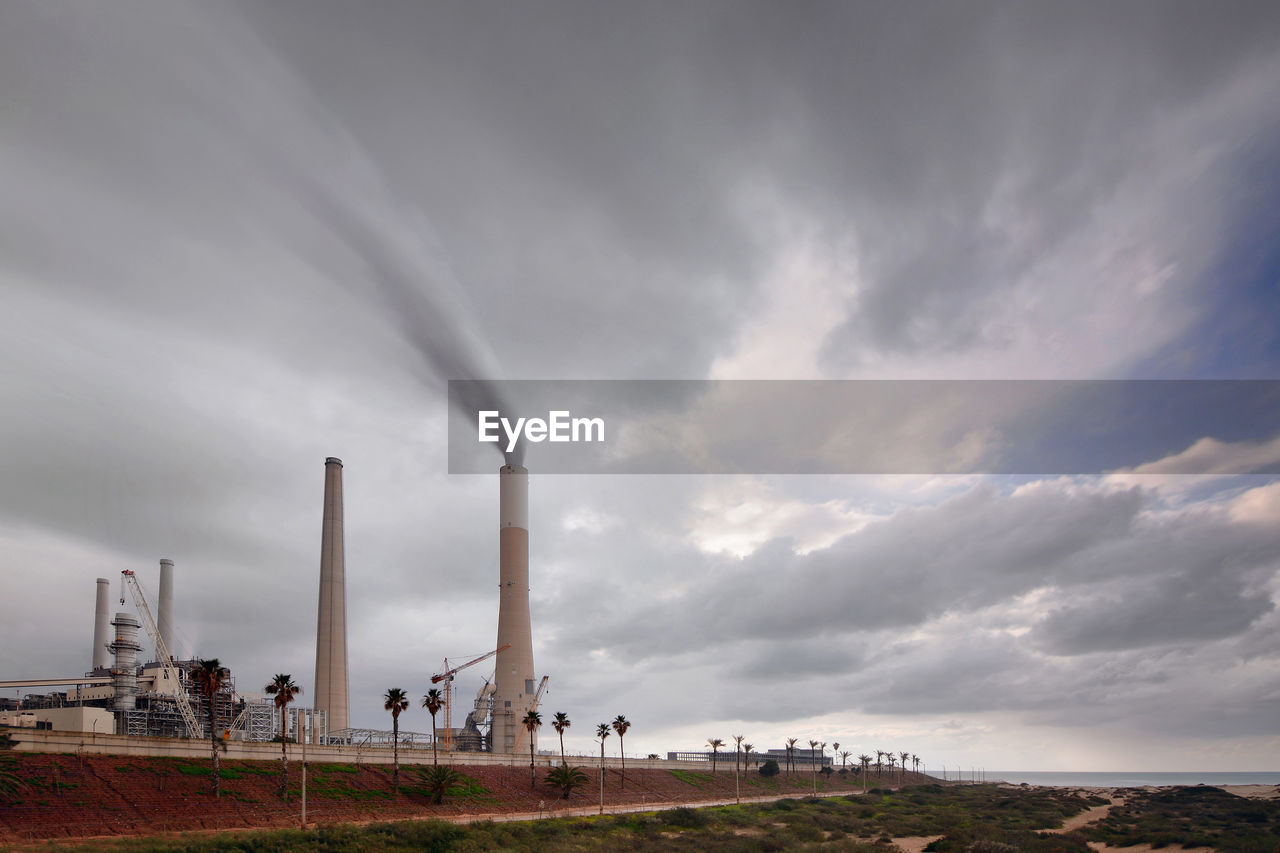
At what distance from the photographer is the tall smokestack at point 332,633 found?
376 ft

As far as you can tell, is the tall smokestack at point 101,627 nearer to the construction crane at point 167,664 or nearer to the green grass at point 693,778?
the construction crane at point 167,664

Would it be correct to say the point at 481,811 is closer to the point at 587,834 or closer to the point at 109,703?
the point at 587,834

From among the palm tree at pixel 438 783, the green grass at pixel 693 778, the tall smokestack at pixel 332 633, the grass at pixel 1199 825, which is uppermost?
→ the tall smokestack at pixel 332 633

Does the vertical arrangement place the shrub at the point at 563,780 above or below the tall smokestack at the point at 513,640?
below

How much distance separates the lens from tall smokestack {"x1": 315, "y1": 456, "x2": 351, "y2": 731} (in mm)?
114500

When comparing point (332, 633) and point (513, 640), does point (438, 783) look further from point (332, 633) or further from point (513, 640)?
point (513, 640)

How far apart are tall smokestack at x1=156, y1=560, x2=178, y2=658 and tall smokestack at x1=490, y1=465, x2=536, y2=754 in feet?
167

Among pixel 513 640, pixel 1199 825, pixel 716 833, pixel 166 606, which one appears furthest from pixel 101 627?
pixel 1199 825

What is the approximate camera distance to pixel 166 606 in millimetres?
135875

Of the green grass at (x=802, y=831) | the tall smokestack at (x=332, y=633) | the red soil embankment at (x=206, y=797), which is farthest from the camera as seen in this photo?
the tall smokestack at (x=332, y=633)

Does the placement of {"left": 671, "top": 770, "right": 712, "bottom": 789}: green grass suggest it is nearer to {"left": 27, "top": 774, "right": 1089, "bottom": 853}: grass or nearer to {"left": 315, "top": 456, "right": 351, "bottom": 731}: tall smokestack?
{"left": 27, "top": 774, "right": 1089, "bottom": 853}: grass

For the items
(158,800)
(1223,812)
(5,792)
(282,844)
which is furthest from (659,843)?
(1223,812)

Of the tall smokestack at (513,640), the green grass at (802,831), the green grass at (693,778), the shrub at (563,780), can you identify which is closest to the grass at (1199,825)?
the green grass at (802,831)

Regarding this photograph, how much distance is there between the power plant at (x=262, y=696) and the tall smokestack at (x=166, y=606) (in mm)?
157
